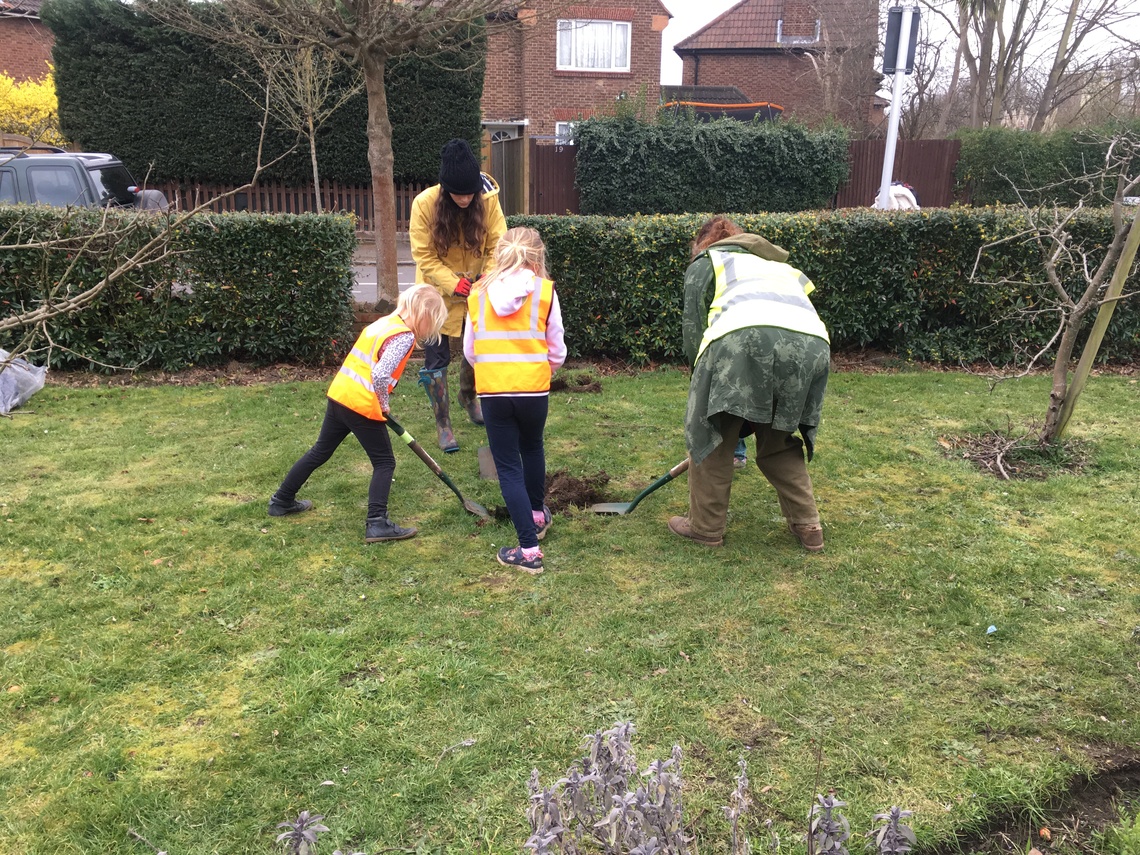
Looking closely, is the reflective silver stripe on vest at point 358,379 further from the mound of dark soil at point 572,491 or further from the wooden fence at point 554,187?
the wooden fence at point 554,187

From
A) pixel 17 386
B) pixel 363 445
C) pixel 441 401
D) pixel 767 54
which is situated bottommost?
pixel 17 386

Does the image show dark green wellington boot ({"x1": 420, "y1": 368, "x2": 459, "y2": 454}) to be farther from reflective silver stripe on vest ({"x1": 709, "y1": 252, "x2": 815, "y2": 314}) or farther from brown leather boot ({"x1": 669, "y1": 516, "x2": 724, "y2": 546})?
reflective silver stripe on vest ({"x1": 709, "y1": 252, "x2": 815, "y2": 314})

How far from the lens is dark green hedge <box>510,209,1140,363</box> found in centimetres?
775

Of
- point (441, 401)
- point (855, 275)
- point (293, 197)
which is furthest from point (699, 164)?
point (441, 401)

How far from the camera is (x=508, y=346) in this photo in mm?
3752

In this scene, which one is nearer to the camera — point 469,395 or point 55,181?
point 469,395

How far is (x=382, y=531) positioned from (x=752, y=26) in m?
29.5

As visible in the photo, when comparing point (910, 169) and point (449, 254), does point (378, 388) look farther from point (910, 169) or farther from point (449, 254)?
point (910, 169)

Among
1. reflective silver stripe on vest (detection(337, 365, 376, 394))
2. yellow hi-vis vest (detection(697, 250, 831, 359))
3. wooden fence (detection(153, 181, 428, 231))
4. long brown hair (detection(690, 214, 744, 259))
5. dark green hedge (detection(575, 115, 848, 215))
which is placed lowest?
reflective silver stripe on vest (detection(337, 365, 376, 394))

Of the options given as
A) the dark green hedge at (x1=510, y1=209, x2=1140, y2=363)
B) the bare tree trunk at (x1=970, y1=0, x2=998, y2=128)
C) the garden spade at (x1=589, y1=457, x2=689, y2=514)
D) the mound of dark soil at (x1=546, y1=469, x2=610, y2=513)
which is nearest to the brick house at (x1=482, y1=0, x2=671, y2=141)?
the bare tree trunk at (x1=970, y1=0, x2=998, y2=128)

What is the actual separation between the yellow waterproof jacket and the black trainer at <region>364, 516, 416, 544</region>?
174 cm

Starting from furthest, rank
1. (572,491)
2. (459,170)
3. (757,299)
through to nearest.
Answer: (459,170) < (572,491) < (757,299)

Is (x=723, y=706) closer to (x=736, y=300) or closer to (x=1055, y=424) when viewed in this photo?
(x=736, y=300)

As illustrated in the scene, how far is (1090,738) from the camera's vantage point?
2.71 m
